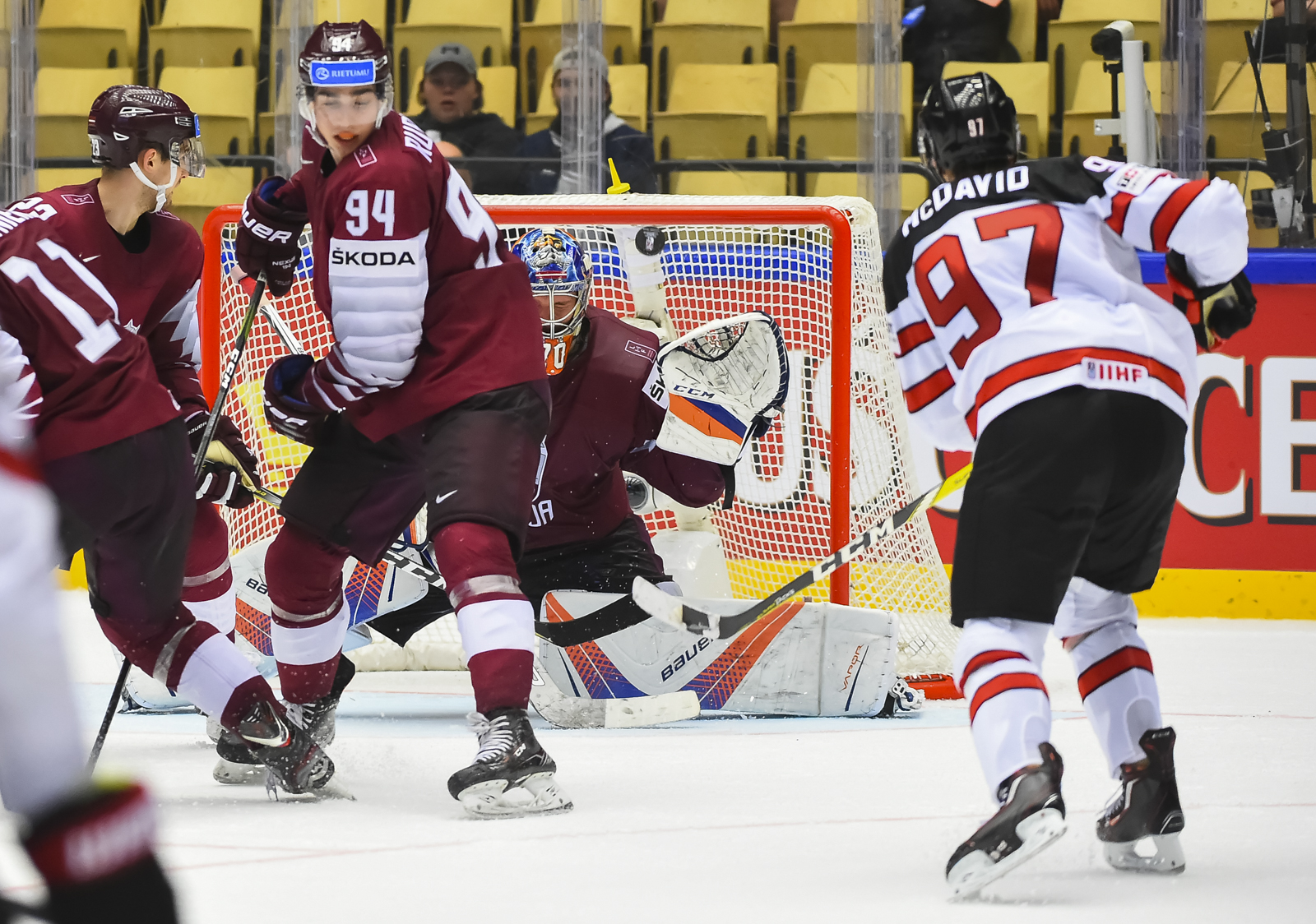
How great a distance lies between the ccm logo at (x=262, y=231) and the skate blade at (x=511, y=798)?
101 cm

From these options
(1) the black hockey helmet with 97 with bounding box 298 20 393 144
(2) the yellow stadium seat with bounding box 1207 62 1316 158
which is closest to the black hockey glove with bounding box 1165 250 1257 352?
(1) the black hockey helmet with 97 with bounding box 298 20 393 144

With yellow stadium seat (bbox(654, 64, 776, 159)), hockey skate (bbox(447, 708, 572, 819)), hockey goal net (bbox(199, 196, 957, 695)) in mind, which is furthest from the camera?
yellow stadium seat (bbox(654, 64, 776, 159))

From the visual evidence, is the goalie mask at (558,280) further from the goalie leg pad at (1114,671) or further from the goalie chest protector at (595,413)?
the goalie leg pad at (1114,671)

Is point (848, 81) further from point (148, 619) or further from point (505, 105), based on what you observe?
point (148, 619)

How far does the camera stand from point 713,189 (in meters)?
5.70

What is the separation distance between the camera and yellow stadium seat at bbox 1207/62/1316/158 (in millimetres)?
5305

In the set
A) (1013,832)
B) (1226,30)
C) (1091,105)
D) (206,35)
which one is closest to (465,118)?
(206,35)

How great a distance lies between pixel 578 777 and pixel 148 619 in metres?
0.77

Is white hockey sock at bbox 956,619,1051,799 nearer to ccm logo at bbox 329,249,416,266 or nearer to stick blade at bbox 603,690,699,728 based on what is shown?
ccm logo at bbox 329,249,416,266

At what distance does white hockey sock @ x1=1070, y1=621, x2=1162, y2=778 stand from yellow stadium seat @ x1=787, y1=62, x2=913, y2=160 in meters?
3.65

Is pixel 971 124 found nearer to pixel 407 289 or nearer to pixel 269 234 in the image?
pixel 407 289

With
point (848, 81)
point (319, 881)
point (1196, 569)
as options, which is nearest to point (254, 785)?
point (319, 881)

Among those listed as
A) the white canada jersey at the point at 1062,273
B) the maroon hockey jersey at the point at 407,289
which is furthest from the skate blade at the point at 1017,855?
the maroon hockey jersey at the point at 407,289

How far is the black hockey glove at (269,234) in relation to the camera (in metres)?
2.82
